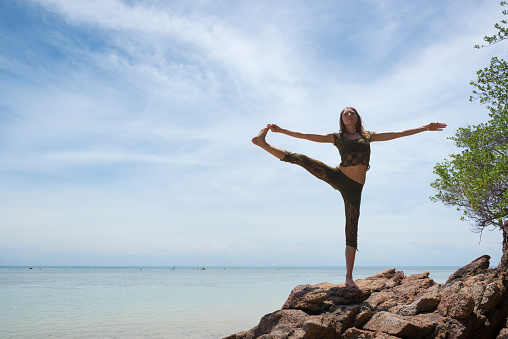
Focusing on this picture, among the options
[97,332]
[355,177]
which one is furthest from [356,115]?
[97,332]

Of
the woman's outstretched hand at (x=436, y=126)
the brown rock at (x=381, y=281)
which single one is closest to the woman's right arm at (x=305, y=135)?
the woman's outstretched hand at (x=436, y=126)

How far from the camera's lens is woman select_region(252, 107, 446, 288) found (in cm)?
611

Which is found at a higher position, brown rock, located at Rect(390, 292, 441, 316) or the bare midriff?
the bare midriff

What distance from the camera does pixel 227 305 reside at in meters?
17.4

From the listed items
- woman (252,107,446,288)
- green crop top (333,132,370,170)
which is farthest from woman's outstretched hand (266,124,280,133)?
green crop top (333,132,370,170)

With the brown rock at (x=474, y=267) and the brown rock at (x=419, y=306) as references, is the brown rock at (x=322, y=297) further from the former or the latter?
the brown rock at (x=474, y=267)

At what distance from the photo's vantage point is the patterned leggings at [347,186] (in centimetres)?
621

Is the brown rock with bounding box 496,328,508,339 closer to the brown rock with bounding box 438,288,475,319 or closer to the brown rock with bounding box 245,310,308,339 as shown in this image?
the brown rock with bounding box 438,288,475,319

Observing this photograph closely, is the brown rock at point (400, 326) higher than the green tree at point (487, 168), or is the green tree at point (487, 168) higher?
the green tree at point (487, 168)

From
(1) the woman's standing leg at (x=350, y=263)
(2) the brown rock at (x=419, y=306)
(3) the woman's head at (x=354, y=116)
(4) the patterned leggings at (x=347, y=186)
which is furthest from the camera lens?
(3) the woman's head at (x=354, y=116)

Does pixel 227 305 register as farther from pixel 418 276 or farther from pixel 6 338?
pixel 418 276

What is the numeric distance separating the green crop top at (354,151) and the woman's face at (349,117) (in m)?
0.27

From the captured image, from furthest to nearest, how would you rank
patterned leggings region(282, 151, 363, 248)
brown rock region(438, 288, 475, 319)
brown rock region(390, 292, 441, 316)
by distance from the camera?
patterned leggings region(282, 151, 363, 248), brown rock region(390, 292, 441, 316), brown rock region(438, 288, 475, 319)

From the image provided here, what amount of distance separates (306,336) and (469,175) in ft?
18.0
